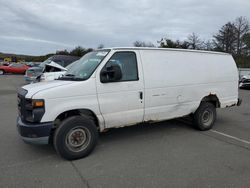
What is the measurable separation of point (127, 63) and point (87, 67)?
0.82 m

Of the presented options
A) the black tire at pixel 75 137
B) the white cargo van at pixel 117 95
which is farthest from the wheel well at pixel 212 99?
the black tire at pixel 75 137

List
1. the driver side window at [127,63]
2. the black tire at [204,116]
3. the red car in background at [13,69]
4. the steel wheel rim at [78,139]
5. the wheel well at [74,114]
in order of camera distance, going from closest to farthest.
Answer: the steel wheel rim at [78,139] < the wheel well at [74,114] < the driver side window at [127,63] < the black tire at [204,116] < the red car in background at [13,69]

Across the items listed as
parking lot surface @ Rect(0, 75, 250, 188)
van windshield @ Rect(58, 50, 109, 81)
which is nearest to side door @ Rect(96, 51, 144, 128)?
van windshield @ Rect(58, 50, 109, 81)

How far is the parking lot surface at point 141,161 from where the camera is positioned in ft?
12.0

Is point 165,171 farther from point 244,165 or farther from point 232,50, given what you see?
point 232,50

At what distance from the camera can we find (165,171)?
3979 millimetres

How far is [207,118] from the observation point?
654 cm

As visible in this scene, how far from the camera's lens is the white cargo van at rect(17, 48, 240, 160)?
423 centimetres

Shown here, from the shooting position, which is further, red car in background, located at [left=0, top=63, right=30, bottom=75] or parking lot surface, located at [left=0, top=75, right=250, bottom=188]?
red car in background, located at [left=0, top=63, right=30, bottom=75]

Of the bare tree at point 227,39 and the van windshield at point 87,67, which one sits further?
the bare tree at point 227,39

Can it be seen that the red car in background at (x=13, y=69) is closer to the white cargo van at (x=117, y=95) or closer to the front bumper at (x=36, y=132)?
the white cargo van at (x=117, y=95)

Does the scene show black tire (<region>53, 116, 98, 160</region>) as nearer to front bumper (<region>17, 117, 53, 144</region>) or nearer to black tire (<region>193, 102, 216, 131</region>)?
front bumper (<region>17, 117, 53, 144</region>)

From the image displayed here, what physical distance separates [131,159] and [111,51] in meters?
2.12

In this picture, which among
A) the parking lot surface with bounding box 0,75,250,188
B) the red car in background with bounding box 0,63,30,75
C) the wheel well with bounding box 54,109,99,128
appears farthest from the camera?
the red car in background with bounding box 0,63,30,75
